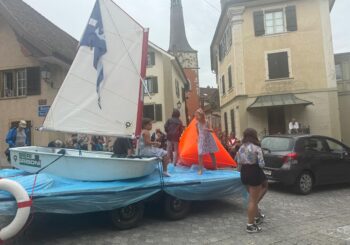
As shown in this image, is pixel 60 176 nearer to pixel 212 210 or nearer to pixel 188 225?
pixel 188 225

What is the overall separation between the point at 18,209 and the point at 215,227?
10.6ft

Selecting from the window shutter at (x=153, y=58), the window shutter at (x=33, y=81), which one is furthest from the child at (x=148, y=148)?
the window shutter at (x=153, y=58)

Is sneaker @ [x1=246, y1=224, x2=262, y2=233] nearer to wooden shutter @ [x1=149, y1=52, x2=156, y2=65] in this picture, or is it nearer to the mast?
the mast

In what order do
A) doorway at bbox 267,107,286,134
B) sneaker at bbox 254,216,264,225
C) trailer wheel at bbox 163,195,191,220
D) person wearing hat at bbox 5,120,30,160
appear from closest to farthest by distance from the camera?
1. sneaker at bbox 254,216,264,225
2. trailer wheel at bbox 163,195,191,220
3. person wearing hat at bbox 5,120,30,160
4. doorway at bbox 267,107,286,134

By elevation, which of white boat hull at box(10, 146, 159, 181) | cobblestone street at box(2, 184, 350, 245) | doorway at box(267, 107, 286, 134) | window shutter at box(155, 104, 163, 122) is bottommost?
cobblestone street at box(2, 184, 350, 245)

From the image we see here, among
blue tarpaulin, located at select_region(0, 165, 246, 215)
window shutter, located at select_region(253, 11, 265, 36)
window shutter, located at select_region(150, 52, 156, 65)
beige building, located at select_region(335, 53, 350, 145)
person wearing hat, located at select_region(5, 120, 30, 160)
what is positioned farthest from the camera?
window shutter, located at select_region(150, 52, 156, 65)

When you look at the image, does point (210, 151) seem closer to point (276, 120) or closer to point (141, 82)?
point (141, 82)

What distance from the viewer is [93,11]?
7.09 m

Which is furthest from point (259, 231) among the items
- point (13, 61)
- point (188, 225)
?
point (13, 61)

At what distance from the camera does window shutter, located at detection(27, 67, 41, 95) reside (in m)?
18.0

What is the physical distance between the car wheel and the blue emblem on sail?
5.24 metres

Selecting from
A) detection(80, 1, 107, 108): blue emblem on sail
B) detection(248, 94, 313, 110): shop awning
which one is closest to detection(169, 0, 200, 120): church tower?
detection(248, 94, 313, 110): shop awning

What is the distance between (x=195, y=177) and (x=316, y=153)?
3.87 m

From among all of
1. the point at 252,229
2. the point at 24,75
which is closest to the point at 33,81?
the point at 24,75
